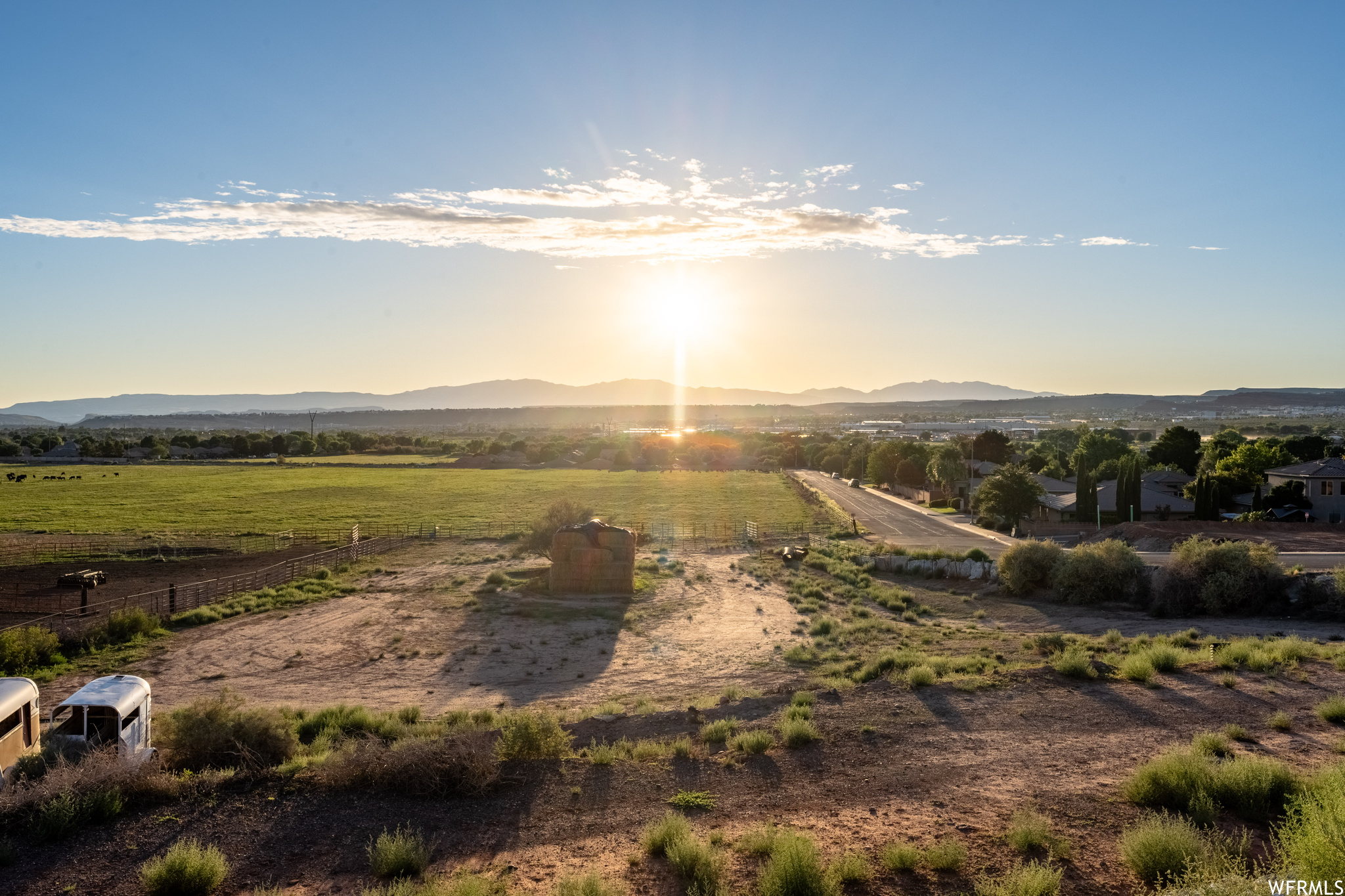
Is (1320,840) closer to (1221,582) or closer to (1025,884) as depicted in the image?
(1025,884)

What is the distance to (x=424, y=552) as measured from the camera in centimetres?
4606

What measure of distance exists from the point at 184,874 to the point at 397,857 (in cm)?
219

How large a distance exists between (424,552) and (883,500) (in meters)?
47.4

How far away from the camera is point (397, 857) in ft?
29.6

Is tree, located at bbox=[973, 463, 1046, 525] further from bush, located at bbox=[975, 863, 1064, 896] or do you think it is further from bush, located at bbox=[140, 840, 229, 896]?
bush, located at bbox=[140, 840, 229, 896]

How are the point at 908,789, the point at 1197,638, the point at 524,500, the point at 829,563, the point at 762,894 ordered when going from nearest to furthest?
1. the point at 762,894
2. the point at 908,789
3. the point at 1197,638
4. the point at 829,563
5. the point at 524,500

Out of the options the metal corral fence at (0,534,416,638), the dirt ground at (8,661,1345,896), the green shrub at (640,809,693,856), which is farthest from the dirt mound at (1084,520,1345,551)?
the metal corral fence at (0,534,416,638)

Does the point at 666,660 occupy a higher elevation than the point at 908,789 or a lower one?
lower

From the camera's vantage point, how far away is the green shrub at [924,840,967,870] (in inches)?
341

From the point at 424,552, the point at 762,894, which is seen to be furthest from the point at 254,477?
the point at 762,894

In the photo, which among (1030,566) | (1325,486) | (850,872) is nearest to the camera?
(850,872)

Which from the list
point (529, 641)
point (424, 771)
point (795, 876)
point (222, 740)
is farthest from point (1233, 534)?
point (222, 740)

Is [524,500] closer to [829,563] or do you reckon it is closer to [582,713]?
[829,563]

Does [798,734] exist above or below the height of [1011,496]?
above
